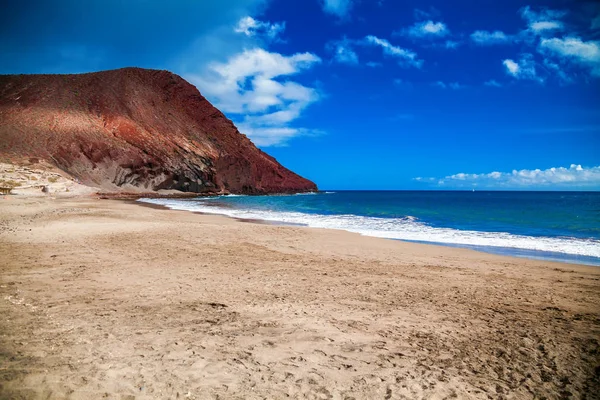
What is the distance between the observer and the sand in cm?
331

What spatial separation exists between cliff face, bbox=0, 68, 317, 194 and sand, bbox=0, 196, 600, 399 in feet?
160

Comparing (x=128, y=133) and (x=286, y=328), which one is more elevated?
(x=128, y=133)

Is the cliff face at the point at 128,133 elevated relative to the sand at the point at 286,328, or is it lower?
elevated

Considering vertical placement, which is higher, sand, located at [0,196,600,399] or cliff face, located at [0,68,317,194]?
cliff face, located at [0,68,317,194]

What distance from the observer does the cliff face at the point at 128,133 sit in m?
50.8

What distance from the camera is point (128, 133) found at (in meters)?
60.2

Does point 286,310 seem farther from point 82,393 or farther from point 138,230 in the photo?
point 138,230

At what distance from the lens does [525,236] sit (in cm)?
1641

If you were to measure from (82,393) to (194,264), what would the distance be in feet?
17.6

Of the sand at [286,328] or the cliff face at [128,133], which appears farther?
the cliff face at [128,133]

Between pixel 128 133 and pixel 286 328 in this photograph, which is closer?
pixel 286 328

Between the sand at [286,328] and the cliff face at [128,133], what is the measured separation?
48680 millimetres

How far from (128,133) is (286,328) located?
64444 millimetres

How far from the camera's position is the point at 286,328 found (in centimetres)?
462
